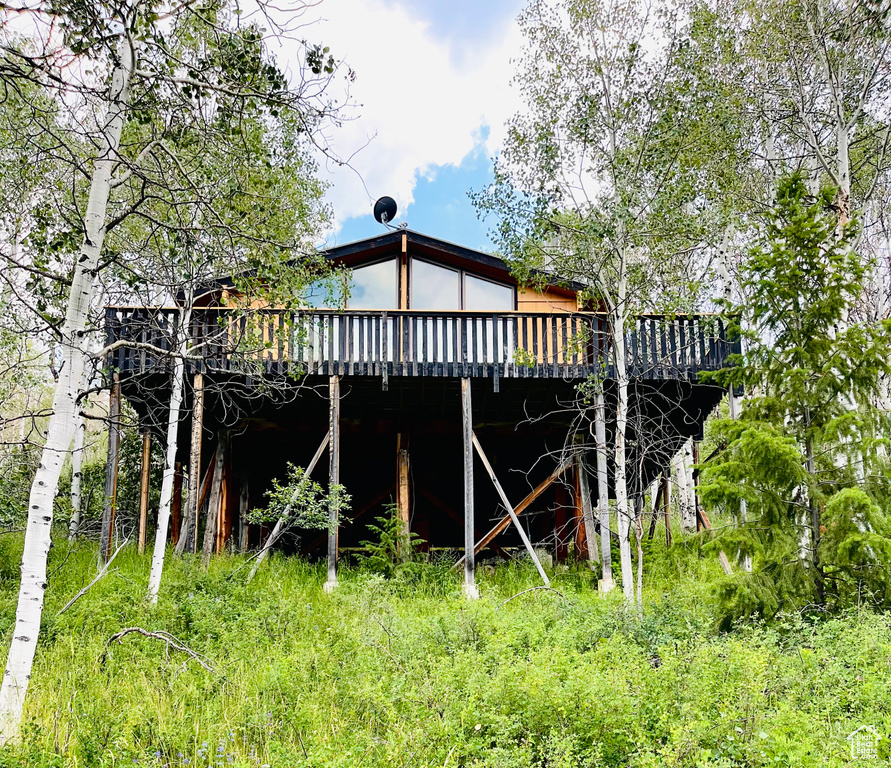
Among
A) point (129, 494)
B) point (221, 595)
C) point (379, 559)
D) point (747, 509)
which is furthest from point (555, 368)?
point (129, 494)

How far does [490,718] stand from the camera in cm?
551

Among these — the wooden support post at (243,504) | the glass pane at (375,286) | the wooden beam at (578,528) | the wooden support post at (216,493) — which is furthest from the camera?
the wooden support post at (243,504)

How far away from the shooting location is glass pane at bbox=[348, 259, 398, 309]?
49.3 ft

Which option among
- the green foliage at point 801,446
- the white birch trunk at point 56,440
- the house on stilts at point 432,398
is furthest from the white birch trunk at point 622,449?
the white birch trunk at point 56,440

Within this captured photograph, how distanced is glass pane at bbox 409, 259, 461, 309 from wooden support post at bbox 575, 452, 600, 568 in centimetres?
397

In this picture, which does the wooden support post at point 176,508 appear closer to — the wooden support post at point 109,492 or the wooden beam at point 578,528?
the wooden support post at point 109,492

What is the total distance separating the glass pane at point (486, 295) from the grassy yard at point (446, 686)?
6.99 m

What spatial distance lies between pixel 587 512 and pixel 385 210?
23.9 ft

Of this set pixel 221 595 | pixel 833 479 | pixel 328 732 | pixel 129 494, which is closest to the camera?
pixel 328 732

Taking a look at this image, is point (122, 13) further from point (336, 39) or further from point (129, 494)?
point (129, 494)

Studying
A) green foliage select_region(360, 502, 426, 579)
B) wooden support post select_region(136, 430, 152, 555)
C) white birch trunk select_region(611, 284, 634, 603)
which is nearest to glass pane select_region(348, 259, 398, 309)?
green foliage select_region(360, 502, 426, 579)

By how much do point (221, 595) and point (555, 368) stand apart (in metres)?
6.22

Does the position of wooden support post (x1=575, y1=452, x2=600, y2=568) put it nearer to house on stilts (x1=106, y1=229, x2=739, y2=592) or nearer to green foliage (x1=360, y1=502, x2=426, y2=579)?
house on stilts (x1=106, y1=229, x2=739, y2=592)

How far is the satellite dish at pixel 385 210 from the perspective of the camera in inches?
626
